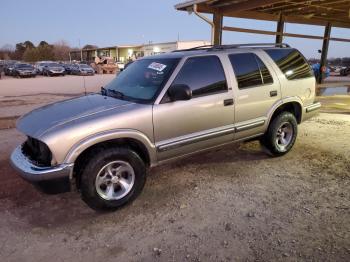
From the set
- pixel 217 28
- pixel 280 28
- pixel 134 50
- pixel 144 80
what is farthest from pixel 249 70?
pixel 134 50

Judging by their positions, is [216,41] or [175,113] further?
[216,41]

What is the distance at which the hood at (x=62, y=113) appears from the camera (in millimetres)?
3420

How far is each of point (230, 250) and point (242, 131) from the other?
7.12 feet

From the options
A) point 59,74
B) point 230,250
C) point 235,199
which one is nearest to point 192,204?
point 235,199

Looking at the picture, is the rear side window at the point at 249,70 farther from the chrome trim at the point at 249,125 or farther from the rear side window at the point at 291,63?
the chrome trim at the point at 249,125

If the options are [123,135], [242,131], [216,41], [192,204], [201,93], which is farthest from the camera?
[216,41]

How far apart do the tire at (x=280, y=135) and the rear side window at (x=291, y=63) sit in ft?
2.25

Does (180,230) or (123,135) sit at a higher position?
(123,135)

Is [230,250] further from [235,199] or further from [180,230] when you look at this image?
[235,199]

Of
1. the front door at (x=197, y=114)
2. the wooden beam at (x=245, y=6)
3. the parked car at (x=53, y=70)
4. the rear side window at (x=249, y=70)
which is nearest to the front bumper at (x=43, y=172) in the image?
the front door at (x=197, y=114)

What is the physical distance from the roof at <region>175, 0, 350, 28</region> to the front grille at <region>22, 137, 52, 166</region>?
7.37 meters

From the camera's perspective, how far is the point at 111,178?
3637 mm

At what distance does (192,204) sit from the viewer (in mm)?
3793

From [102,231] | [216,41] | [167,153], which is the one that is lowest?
[102,231]
